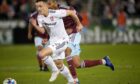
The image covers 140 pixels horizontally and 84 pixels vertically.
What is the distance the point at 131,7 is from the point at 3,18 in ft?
24.1

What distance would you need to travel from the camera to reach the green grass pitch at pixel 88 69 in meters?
16.9

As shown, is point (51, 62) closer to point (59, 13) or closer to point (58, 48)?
point (58, 48)

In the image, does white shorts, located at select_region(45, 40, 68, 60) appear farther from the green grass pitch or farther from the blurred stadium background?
the blurred stadium background

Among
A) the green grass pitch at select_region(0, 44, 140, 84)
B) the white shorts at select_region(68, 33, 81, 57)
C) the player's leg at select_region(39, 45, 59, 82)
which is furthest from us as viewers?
the green grass pitch at select_region(0, 44, 140, 84)

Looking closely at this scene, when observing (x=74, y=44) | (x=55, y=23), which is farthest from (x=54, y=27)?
(x=74, y=44)

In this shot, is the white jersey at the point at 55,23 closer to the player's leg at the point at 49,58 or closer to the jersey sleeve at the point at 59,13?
the jersey sleeve at the point at 59,13

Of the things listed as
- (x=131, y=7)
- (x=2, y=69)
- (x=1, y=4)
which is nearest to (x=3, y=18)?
(x=1, y=4)

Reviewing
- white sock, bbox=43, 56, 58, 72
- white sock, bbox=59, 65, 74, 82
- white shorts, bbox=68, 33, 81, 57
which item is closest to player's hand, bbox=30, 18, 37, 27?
white shorts, bbox=68, 33, 81, 57

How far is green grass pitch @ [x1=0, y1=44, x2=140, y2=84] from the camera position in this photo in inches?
665

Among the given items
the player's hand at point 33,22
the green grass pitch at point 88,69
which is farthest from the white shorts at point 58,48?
the player's hand at point 33,22

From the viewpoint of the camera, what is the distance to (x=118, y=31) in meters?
33.7

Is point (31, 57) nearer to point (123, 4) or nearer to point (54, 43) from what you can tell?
point (123, 4)

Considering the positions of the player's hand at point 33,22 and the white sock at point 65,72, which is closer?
the white sock at point 65,72

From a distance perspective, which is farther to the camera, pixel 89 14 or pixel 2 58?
pixel 89 14
